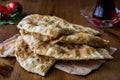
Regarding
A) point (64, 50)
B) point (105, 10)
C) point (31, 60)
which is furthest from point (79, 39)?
point (105, 10)

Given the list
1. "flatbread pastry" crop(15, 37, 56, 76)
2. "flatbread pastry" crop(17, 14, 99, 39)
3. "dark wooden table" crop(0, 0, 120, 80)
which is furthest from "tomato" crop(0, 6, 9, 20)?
"flatbread pastry" crop(15, 37, 56, 76)

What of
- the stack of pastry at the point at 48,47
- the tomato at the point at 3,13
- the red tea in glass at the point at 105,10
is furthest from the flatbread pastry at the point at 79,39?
the tomato at the point at 3,13

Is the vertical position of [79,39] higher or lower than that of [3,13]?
higher

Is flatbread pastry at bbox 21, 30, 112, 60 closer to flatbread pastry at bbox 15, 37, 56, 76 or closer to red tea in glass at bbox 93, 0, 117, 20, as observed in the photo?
flatbread pastry at bbox 15, 37, 56, 76

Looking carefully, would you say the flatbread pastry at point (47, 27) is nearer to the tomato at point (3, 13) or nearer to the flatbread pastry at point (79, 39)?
the flatbread pastry at point (79, 39)

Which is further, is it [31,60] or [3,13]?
[3,13]

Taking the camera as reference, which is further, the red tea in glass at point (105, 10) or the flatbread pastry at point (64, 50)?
the red tea in glass at point (105, 10)

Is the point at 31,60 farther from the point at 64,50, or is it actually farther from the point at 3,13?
the point at 3,13

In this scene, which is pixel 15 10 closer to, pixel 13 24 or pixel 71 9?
pixel 13 24
